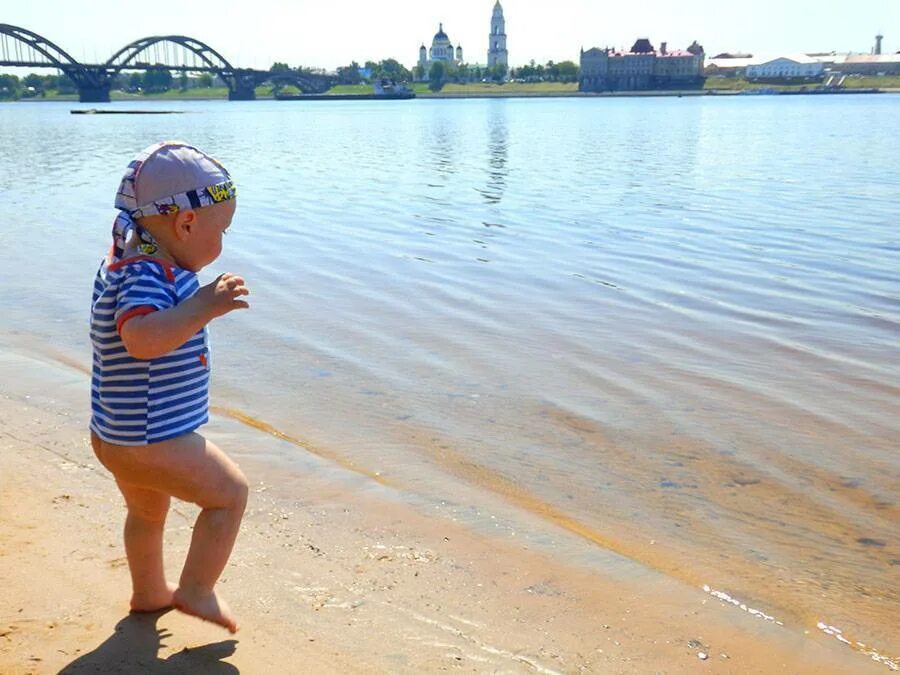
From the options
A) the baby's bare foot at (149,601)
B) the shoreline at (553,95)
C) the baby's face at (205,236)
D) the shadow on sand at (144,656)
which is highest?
the shoreline at (553,95)

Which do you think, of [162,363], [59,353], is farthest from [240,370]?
[162,363]

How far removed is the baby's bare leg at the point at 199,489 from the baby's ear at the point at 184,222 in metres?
0.56

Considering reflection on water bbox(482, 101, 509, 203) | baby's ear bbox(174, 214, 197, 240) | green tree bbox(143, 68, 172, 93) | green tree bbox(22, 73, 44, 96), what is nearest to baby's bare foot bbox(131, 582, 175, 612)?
baby's ear bbox(174, 214, 197, 240)

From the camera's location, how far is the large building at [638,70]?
172m

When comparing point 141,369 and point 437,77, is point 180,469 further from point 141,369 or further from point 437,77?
point 437,77

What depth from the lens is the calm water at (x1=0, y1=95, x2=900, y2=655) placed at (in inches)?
168

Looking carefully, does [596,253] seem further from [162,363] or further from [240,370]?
Answer: [162,363]

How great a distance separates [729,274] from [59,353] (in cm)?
690

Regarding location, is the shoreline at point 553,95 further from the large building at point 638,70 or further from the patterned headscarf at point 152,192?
the patterned headscarf at point 152,192

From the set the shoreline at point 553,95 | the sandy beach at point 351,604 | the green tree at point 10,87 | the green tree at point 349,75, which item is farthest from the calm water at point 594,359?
the green tree at point 10,87

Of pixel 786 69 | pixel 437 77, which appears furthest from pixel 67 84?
pixel 786 69

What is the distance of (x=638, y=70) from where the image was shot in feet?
569

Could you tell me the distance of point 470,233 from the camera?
535 inches

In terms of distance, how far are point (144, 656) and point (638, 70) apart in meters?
181
